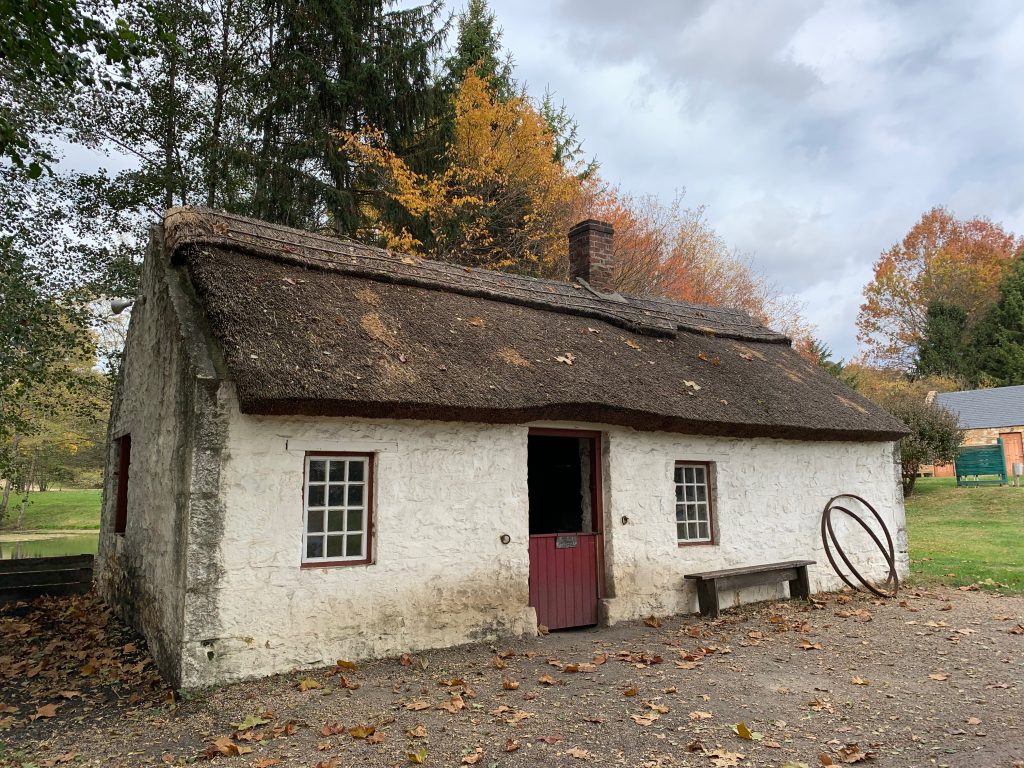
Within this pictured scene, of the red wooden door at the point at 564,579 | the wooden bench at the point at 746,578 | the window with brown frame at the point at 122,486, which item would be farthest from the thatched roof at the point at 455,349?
the window with brown frame at the point at 122,486

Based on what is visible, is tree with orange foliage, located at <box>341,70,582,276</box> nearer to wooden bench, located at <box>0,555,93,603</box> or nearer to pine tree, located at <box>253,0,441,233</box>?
pine tree, located at <box>253,0,441,233</box>

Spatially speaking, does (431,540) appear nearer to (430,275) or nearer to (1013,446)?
(430,275)

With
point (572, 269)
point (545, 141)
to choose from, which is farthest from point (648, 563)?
point (545, 141)

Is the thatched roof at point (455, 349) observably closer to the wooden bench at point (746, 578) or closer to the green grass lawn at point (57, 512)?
the wooden bench at point (746, 578)

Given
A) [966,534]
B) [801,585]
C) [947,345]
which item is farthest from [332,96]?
[947,345]

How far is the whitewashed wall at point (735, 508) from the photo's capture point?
304 inches

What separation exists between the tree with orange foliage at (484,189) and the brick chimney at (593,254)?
5.81 m

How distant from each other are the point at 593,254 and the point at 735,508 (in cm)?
503

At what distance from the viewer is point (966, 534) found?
50.0 ft

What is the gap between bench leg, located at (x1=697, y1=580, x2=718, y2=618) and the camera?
26.0ft

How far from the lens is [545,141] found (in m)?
20.5

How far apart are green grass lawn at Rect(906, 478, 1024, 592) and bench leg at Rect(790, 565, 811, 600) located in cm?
285

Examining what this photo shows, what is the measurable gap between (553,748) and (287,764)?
5.26 ft

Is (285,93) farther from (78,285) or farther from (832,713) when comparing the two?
(832,713)
